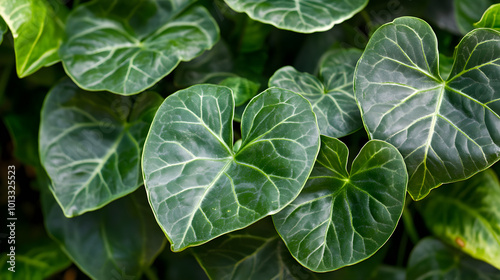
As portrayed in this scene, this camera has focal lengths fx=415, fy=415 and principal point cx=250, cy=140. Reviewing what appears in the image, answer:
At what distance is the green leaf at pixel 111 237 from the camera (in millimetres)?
937

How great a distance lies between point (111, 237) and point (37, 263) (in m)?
0.28

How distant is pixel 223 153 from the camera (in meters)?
0.71

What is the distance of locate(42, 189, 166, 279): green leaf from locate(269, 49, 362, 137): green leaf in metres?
0.45

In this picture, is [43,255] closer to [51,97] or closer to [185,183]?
[51,97]

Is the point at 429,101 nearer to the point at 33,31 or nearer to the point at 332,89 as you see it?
the point at 332,89

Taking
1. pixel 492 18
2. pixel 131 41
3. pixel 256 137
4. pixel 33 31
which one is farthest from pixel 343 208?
pixel 33 31

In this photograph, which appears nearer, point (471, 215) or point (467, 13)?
point (471, 215)

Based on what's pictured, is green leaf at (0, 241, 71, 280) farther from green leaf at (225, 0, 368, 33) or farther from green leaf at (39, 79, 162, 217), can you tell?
green leaf at (225, 0, 368, 33)

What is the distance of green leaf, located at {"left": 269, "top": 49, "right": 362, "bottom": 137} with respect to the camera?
0.78 meters

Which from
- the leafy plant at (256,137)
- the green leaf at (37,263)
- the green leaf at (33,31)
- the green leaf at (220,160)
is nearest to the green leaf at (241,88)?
the leafy plant at (256,137)

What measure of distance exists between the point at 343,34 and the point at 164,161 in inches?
27.1

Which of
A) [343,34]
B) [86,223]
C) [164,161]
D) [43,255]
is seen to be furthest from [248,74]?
[43,255]

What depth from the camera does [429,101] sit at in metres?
0.71

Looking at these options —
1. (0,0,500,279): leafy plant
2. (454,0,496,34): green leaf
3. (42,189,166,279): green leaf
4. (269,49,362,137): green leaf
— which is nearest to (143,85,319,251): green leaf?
(0,0,500,279): leafy plant
